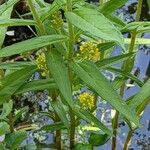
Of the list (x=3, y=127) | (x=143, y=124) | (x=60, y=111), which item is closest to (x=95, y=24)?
(x=60, y=111)

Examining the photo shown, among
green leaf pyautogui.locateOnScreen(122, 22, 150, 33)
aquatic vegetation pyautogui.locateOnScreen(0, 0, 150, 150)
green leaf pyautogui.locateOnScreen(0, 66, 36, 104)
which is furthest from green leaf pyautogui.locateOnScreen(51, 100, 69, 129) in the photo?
green leaf pyautogui.locateOnScreen(122, 22, 150, 33)

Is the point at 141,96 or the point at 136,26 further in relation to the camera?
the point at 141,96

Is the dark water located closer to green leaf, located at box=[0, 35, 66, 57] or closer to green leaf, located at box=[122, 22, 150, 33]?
green leaf, located at box=[122, 22, 150, 33]

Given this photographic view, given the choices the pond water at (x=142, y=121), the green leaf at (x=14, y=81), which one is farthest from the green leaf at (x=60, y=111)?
the pond water at (x=142, y=121)

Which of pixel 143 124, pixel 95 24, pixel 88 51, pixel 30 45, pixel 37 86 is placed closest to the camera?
pixel 95 24

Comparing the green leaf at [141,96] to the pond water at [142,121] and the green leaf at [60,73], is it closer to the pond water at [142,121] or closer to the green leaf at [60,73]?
the green leaf at [60,73]

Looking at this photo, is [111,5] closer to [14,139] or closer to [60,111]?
[60,111]
